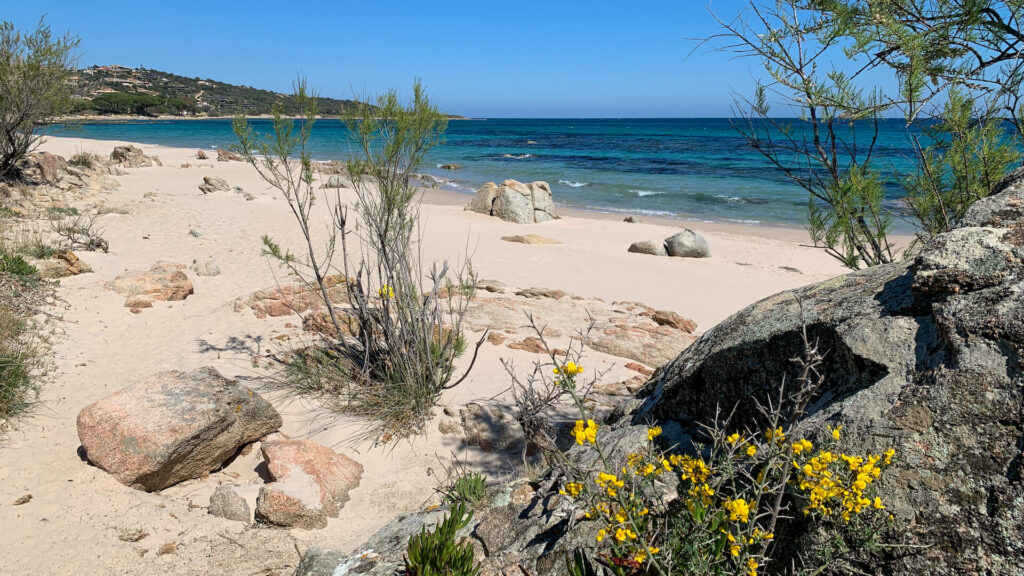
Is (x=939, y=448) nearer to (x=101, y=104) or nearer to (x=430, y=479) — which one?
(x=430, y=479)

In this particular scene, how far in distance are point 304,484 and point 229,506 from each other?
1.41 ft

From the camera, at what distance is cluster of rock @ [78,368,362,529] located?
354 centimetres

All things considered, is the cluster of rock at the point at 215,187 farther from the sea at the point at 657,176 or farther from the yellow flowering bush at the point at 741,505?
the yellow flowering bush at the point at 741,505

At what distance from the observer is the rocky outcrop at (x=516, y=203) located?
15.8m

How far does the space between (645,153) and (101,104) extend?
6156 centimetres

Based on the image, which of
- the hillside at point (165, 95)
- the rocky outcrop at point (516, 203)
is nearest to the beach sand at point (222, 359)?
the rocky outcrop at point (516, 203)

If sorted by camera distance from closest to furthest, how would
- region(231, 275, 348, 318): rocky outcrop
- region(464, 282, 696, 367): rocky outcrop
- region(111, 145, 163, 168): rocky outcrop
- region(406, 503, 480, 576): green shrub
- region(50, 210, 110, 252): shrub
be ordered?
region(406, 503, 480, 576): green shrub
region(464, 282, 696, 367): rocky outcrop
region(231, 275, 348, 318): rocky outcrop
region(50, 210, 110, 252): shrub
region(111, 145, 163, 168): rocky outcrop

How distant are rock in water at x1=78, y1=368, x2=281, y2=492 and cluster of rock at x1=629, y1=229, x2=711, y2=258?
30.0ft

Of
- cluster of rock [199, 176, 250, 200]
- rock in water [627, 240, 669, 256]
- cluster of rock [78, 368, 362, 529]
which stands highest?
cluster of rock [199, 176, 250, 200]

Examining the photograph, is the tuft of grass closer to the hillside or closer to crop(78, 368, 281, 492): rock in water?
crop(78, 368, 281, 492): rock in water

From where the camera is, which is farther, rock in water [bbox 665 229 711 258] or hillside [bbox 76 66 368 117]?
hillside [bbox 76 66 368 117]

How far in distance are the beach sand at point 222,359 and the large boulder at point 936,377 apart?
2.33 m

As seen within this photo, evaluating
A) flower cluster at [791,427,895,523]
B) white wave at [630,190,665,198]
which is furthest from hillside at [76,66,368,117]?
flower cluster at [791,427,895,523]

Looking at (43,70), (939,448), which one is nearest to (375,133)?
(939,448)
